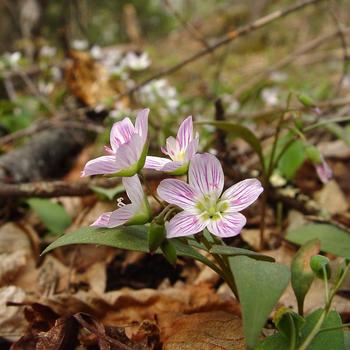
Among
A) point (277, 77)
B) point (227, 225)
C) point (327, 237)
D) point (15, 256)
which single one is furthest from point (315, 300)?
point (277, 77)

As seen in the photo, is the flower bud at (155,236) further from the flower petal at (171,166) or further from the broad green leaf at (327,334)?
the broad green leaf at (327,334)

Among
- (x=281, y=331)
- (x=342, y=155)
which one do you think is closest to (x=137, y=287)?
(x=281, y=331)

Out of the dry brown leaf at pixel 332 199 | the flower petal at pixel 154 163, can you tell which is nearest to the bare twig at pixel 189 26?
the dry brown leaf at pixel 332 199

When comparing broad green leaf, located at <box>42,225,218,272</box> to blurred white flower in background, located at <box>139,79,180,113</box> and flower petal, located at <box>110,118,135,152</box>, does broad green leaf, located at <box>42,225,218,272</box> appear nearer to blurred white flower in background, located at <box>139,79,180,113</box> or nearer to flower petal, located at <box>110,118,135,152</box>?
flower petal, located at <box>110,118,135,152</box>

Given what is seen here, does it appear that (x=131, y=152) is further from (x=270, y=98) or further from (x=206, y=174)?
→ (x=270, y=98)

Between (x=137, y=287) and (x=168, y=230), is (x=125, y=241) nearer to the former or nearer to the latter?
(x=168, y=230)
